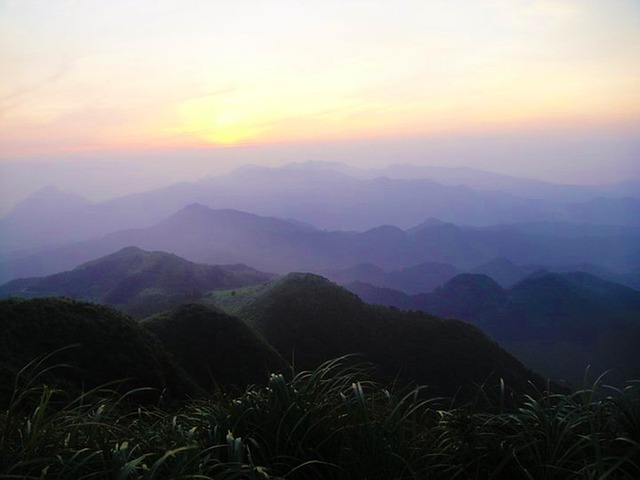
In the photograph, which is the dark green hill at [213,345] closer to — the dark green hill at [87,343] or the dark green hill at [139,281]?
the dark green hill at [87,343]

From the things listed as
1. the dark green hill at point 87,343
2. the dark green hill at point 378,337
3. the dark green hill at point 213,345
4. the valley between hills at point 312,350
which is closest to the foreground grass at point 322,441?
the valley between hills at point 312,350

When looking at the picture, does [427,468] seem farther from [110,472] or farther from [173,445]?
[110,472]

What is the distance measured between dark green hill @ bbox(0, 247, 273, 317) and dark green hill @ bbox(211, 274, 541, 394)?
3303cm

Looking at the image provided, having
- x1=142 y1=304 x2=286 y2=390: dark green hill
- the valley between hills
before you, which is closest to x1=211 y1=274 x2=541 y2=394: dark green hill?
the valley between hills

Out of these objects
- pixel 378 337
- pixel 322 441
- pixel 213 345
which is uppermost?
pixel 322 441

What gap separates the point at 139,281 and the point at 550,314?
323ft

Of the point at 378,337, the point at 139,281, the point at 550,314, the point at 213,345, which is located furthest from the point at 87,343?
the point at 550,314

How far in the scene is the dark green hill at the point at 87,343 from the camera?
84.6ft

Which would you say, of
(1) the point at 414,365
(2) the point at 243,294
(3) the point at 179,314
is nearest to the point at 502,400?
(3) the point at 179,314

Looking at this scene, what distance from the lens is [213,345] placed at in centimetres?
4044

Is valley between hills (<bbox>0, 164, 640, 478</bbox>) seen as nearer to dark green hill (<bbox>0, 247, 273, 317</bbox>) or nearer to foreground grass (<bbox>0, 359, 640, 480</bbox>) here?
foreground grass (<bbox>0, 359, 640, 480</bbox>)

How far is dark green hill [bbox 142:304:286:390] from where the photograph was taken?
1425 inches

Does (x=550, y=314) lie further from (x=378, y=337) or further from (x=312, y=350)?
(x=312, y=350)

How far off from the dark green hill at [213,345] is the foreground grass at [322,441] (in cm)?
3055
